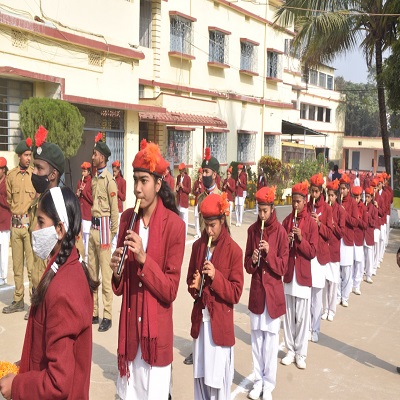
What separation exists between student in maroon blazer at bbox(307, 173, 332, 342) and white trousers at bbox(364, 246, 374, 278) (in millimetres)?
3270

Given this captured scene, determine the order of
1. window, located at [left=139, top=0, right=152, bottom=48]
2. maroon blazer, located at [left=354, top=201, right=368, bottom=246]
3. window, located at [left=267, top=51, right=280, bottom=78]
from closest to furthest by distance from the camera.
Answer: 1. maroon blazer, located at [left=354, top=201, right=368, bottom=246]
2. window, located at [left=139, top=0, right=152, bottom=48]
3. window, located at [left=267, top=51, right=280, bottom=78]

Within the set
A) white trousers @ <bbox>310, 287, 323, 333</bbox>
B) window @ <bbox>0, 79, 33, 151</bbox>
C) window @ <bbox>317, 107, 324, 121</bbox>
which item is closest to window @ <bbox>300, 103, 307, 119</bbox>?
window @ <bbox>317, 107, 324, 121</bbox>

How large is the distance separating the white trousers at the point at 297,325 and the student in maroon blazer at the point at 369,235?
14.6 ft

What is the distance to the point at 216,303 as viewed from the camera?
4.23 m

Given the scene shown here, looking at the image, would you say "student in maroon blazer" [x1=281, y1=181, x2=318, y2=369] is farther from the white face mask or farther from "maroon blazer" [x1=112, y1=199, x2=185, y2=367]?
the white face mask

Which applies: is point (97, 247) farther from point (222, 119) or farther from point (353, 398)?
point (222, 119)

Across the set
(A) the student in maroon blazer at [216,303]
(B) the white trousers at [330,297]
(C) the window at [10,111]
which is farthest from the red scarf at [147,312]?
(C) the window at [10,111]

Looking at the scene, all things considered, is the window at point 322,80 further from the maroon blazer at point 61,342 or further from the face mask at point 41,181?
the maroon blazer at point 61,342

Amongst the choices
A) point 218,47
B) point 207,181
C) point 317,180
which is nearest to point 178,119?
point 218,47

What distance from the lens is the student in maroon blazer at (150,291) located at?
3426 millimetres

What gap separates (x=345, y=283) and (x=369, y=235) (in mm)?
1794

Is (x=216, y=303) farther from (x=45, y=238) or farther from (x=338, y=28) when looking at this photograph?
(x=338, y=28)

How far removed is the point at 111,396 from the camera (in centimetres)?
494

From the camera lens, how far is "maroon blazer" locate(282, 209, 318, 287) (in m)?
5.96
